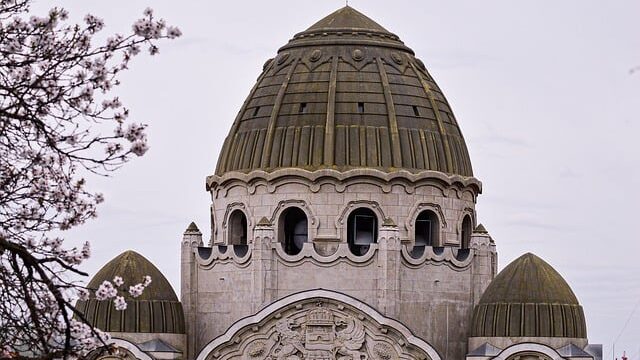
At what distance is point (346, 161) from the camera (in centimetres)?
6819

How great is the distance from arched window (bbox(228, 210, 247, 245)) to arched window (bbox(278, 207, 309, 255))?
1.56 meters

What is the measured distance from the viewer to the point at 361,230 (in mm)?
68562

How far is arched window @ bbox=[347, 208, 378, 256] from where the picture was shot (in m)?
68.2

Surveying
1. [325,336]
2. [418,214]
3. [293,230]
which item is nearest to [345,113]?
[418,214]

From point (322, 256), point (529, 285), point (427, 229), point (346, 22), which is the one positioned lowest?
point (529, 285)

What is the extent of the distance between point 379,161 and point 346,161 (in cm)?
102

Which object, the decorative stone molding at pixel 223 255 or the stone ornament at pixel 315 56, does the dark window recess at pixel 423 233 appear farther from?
the stone ornament at pixel 315 56

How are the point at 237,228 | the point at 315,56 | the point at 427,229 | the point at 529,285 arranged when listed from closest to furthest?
the point at 529,285 < the point at 427,229 < the point at 237,228 < the point at 315,56

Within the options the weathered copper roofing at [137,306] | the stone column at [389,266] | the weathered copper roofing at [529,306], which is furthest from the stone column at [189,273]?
the weathered copper roofing at [529,306]

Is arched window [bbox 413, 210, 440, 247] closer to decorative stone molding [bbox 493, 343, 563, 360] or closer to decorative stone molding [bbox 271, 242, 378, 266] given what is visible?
decorative stone molding [bbox 271, 242, 378, 266]

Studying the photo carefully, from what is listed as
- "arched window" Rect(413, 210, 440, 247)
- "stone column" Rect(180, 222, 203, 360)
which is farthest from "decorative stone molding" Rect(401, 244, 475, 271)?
"stone column" Rect(180, 222, 203, 360)

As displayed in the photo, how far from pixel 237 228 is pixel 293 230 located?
2076 mm

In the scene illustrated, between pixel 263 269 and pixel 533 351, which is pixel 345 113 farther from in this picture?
pixel 533 351

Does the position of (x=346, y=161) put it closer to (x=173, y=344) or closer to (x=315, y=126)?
(x=315, y=126)
